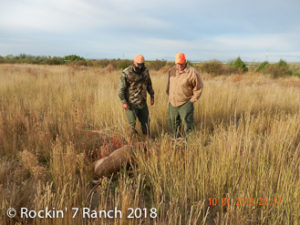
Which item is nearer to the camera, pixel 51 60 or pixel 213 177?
pixel 213 177

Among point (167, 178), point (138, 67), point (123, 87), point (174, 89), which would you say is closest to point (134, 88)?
point (123, 87)

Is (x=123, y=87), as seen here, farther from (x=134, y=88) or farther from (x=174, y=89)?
(x=174, y=89)

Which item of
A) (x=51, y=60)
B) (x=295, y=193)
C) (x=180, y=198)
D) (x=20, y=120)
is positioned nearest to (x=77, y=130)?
(x=20, y=120)

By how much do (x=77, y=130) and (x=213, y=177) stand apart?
2.82 meters

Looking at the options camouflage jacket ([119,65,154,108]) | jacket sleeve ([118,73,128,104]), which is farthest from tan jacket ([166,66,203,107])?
jacket sleeve ([118,73,128,104])

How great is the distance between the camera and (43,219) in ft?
5.03

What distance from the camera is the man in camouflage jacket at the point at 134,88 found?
11.5 ft

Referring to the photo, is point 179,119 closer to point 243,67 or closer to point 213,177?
point 213,177

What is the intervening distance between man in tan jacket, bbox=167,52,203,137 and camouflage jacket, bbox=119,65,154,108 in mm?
566

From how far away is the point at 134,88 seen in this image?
3.64 m

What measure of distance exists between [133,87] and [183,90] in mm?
991

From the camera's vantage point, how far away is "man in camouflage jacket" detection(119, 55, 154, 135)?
3.51 m
